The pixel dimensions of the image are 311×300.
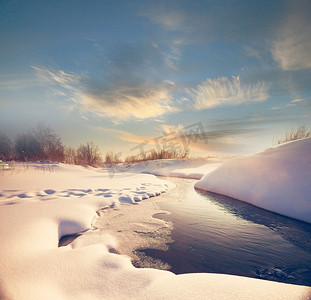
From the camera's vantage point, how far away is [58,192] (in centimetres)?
305

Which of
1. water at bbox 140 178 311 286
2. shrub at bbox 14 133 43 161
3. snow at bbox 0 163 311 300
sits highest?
shrub at bbox 14 133 43 161

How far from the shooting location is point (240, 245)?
1.62 metres

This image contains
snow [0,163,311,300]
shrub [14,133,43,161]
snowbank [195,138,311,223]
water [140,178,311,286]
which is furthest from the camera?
shrub [14,133,43,161]

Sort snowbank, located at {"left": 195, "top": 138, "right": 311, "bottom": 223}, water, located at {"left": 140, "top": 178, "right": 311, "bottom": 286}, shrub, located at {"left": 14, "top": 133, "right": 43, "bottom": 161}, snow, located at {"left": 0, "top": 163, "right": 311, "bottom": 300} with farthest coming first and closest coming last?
shrub, located at {"left": 14, "top": 133, "right": 43, "bottom": 161} < snowbank, located at {"left": 195, "top": 138, "right": 311, "bottom": 223} < water, located at {"left": 140, "top": 178, "right": 311, "bottom": 286} < snow, located at {"left": 0, "top": 163, "right": 311, "bottom": 300}

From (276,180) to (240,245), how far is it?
1743 mm

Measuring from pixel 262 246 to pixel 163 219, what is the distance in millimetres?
1127

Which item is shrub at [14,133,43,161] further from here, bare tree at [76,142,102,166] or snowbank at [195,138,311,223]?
snowbank at [195,138,311,223]

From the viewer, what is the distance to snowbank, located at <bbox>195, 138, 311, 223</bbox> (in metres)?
2.39

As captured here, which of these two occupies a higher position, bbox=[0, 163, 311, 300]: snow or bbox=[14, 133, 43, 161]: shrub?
bbox=[14, 133, 43, 161]: shrub

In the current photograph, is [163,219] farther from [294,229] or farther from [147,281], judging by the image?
[294,229]

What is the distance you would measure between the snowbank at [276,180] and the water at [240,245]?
210mm

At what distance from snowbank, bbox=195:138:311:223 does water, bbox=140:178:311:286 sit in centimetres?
21

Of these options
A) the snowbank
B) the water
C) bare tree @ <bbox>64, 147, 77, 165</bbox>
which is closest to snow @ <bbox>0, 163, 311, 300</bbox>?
the water

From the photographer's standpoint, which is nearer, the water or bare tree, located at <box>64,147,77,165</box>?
the water
